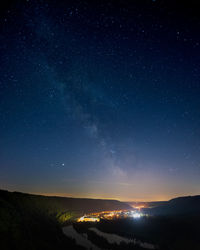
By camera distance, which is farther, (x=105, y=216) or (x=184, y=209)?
(x=184, y=209)

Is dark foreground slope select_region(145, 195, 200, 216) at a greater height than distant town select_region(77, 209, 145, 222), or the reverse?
dark foreground slope select_region(145, 195, 200, 216)

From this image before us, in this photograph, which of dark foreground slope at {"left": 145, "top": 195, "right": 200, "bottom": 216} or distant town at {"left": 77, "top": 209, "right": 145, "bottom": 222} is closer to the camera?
distant town at {"left": 77, "top": 209, "right": 145, "bottom": 222}

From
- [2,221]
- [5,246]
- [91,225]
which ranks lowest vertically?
[91,225]

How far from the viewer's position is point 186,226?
147 feet

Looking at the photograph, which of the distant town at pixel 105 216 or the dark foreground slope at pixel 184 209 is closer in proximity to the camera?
the distant town at pixel 105 216

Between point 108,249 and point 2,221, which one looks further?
point 108,249

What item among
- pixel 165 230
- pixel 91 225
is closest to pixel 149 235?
pixel 165 230

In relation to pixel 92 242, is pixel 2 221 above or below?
above

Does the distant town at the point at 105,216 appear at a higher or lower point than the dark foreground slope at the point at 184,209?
lower

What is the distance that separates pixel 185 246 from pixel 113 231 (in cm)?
2246

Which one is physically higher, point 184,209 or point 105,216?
point 184,209

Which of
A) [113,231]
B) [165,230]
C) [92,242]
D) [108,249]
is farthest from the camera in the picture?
[113,231]

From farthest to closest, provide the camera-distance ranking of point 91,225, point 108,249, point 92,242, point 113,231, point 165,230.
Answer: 1. point 91,225
2. point 113,231
3. point 165,230
4. point 92,242
5. point 108,249

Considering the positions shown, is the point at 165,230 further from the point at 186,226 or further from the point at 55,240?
the point at 55,240
